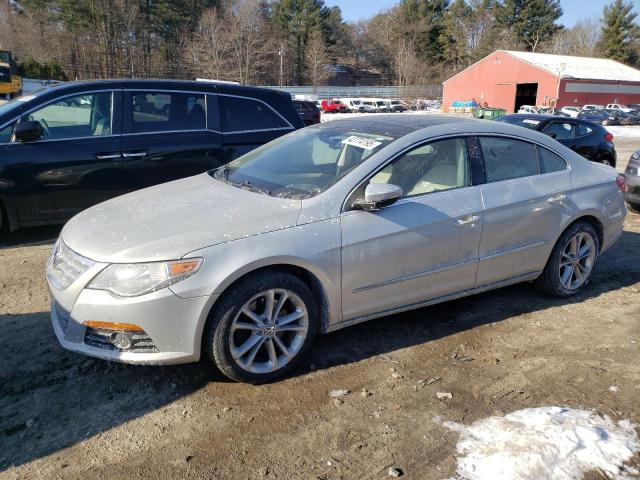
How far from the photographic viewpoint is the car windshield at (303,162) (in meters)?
3.85

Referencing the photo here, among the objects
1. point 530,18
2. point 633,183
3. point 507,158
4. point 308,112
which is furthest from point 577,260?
point 530,18

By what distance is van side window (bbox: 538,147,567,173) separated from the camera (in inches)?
185

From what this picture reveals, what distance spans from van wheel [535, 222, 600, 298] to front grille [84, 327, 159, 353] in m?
3.32

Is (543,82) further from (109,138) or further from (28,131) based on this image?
(28,131)

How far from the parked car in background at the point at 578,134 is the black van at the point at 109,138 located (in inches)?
267

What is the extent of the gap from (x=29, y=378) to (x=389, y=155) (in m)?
2.68

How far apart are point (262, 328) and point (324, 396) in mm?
540

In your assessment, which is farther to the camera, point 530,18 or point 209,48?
point 530,18

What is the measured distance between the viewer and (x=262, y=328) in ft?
11.1

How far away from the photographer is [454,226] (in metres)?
4.02

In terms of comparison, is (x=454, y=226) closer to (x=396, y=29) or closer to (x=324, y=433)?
(x=324, y=433)

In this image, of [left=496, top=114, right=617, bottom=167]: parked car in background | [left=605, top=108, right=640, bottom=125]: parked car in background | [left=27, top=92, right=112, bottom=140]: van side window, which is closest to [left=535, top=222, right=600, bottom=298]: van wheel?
[left=27, top=92, right=112, bottom=140]: van side window

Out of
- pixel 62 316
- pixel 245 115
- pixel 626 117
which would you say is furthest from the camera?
pixel 626 117

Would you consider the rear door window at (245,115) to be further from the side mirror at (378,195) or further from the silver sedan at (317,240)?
the side mirror at (378,195)
